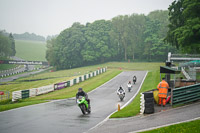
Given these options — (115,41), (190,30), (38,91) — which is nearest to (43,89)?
Answer: (38,91)

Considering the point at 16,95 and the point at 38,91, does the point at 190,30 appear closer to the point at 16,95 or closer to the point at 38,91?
the point at 38,91

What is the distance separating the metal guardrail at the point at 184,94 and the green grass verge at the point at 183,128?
368 cm

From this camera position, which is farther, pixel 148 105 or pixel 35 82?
pixel 35 82

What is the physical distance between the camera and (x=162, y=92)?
1317cm

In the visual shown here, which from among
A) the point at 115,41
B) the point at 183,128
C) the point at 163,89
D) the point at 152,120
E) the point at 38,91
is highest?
the point at 115,41

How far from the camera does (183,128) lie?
8.59 m

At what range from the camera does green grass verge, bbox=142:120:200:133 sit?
8266mm

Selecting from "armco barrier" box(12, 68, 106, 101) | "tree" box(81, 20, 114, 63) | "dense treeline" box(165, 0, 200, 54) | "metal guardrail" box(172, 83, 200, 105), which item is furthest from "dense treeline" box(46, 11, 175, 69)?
"metal guardrail" box(172, 83, 200, 105)

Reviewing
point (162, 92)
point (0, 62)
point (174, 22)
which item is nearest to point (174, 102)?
point (162, 92)

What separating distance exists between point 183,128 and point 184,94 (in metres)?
4.89

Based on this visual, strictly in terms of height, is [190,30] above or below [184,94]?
above

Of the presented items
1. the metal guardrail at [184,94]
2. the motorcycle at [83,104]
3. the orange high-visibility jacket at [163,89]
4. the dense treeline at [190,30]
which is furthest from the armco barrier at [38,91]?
the dense treeline at [190,30]

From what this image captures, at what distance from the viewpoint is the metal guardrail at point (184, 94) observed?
42.5 feet

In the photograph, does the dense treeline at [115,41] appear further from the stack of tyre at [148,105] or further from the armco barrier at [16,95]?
the stack of tyre at [148,105]
